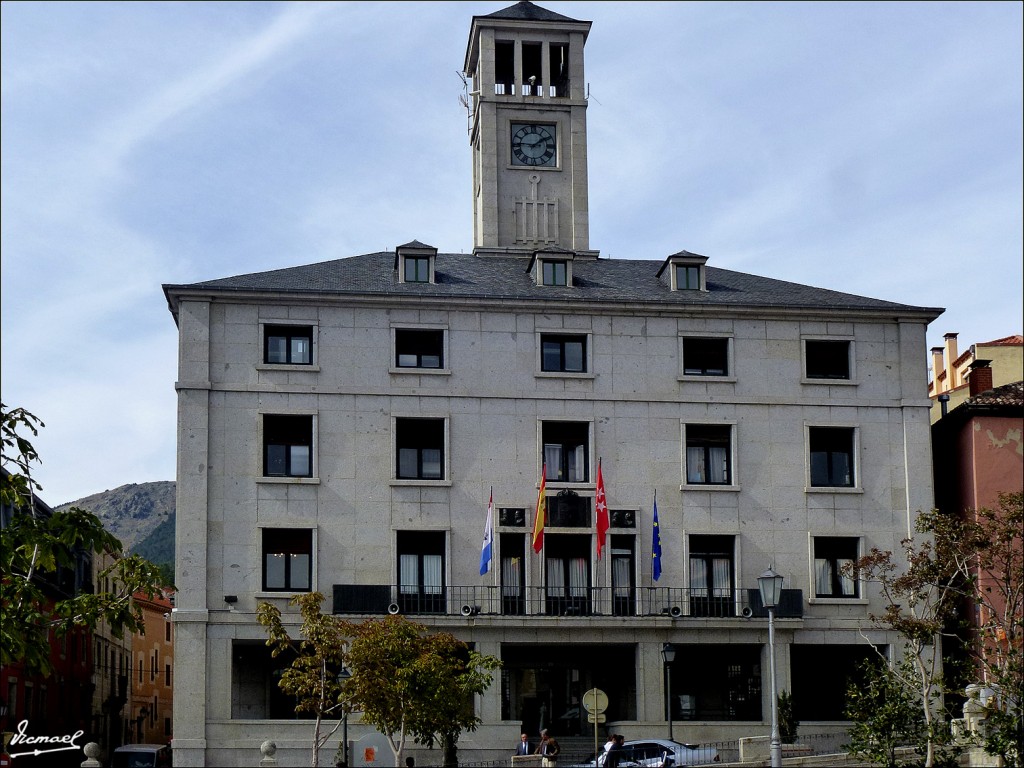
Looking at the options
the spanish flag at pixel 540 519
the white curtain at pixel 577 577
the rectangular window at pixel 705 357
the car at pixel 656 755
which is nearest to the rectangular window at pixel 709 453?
the rectangular window at pixel 705 357

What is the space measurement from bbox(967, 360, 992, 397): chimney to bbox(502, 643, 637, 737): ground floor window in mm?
16583

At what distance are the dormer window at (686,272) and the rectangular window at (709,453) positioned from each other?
477 centimetres

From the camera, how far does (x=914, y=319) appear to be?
49.7 meters

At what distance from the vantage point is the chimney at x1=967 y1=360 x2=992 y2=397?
181 ft

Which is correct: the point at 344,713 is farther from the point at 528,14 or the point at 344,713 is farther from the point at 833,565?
the point at 528,14

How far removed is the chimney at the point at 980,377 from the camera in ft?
181

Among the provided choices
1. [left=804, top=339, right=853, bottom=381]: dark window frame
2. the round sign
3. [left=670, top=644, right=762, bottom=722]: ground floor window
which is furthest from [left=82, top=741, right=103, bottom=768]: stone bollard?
[left=804, top=339, right=853, bottom=381]: dark window frame

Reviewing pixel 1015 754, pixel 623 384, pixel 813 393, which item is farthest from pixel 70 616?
pixel 813 393

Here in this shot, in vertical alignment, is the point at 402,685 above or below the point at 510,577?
below

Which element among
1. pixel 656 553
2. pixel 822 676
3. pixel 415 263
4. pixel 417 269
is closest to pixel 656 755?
pixel 656 553

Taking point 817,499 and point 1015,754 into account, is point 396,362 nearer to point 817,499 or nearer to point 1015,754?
point 817,499

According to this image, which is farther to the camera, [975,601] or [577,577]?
[577,577]

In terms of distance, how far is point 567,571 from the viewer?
47.3 m

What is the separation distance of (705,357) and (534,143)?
536 inches
